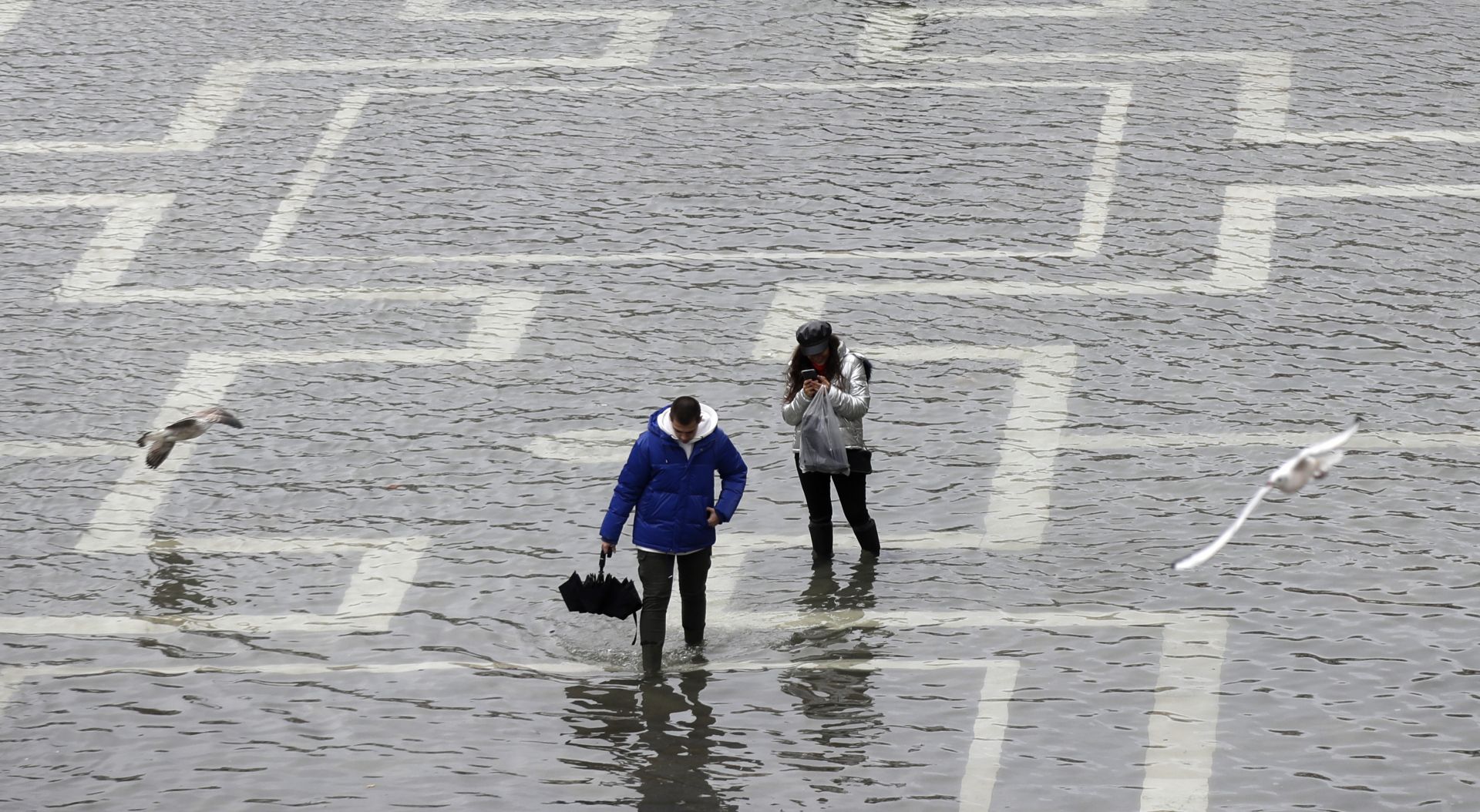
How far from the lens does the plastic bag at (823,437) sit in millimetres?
10656

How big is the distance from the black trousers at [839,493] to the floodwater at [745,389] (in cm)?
31

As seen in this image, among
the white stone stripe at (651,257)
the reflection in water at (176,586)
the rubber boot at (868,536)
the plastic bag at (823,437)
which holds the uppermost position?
the plastic bag at (823,437)

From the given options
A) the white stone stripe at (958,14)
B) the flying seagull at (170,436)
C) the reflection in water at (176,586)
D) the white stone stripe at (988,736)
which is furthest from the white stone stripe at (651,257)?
the white stone stripe at (988,736)

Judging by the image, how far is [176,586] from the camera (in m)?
11.4

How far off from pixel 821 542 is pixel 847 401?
95 cm

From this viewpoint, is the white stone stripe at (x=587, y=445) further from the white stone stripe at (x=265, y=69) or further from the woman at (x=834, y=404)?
the white stone stripe at (x=265, y=69)

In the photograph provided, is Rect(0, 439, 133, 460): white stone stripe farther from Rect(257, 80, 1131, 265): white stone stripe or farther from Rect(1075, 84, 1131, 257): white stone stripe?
Rect(1075, 84, 1131, 257): white stone stripe

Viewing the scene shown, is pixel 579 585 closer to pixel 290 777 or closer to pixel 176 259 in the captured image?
pixel 290 777

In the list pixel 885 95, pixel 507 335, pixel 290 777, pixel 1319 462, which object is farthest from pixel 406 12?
pixel 1319 462

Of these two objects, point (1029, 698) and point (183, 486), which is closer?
point (1029, 698)

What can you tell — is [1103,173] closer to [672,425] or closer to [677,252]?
[677,252]

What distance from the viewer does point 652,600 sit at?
9.99 m

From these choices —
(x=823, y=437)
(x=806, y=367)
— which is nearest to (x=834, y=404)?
(x=823, y=437)

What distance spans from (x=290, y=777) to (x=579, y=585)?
1591 millimetres
